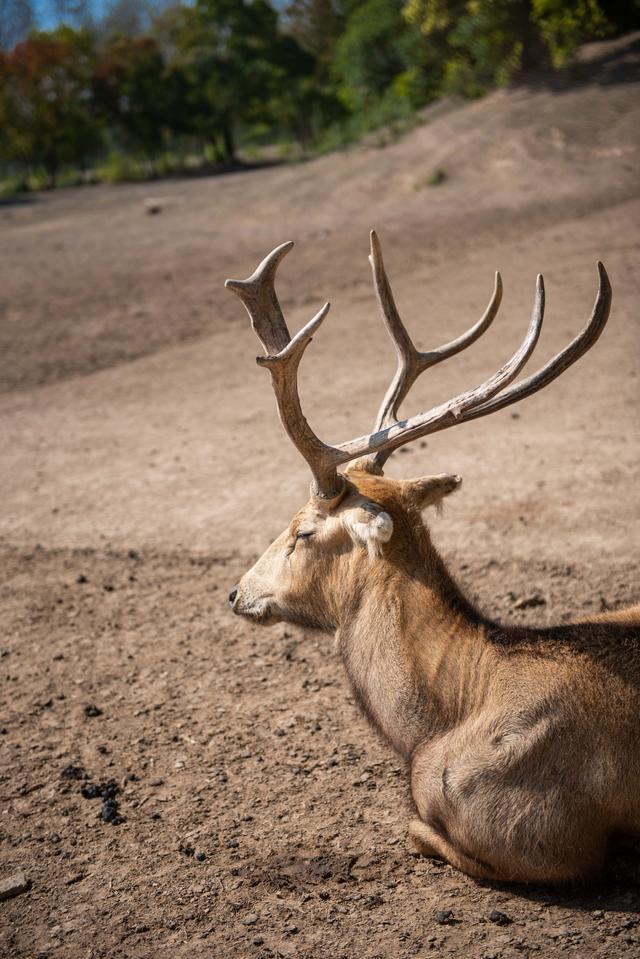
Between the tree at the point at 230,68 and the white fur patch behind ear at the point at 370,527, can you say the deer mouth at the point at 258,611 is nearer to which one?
the white fur patch behind ear at the point at 370,527

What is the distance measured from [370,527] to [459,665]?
68cm

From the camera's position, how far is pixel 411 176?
73.1 ft

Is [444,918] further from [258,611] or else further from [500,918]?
[258,611]

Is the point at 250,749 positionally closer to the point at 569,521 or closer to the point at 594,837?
the point at 594,837

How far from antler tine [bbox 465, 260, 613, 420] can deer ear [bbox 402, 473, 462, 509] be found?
0.36 meters

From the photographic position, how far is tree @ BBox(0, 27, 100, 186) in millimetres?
40031

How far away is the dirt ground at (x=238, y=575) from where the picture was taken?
3820 mm

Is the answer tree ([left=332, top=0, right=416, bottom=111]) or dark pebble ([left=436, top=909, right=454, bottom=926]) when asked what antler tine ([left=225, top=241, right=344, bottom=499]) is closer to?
dark pebble ([left=436, top=909, right=454, bottom=926])

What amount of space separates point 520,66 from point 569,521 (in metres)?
22.4

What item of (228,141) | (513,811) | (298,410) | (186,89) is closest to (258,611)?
(298,410)

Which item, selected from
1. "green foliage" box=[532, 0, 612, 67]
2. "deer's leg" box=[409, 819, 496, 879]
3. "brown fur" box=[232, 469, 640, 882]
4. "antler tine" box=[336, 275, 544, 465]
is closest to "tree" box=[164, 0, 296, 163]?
"green foliage" box=[532, 0, 612, 67]

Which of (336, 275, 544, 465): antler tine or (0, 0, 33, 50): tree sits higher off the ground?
(0, 0, 33, 50): tree

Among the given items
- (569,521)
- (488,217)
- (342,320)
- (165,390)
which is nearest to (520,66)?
(488,217)

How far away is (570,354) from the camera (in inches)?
153
